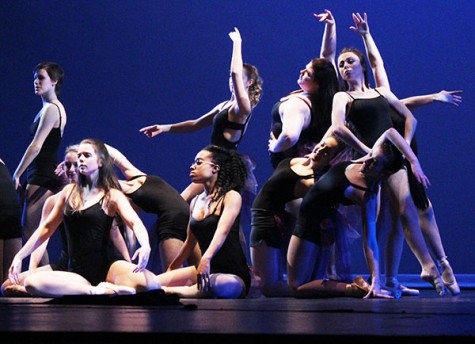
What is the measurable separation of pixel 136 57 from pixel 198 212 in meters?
2.59

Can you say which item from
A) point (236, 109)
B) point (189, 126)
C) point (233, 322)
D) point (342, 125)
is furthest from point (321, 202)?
point (233, 322)

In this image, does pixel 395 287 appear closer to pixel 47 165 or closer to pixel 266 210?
pixel 266 210

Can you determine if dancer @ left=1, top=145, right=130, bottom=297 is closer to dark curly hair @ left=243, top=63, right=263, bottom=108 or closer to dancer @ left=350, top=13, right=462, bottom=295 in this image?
dark curly hair @ left=243, top=63, right=263, bottom=108

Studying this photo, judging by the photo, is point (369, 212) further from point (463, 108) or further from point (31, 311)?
point (463, 108)

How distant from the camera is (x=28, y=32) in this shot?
7.37m

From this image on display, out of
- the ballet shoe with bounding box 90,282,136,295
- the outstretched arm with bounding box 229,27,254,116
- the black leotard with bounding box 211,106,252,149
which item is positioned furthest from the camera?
the black leotard with bounding box 211,106,252,149

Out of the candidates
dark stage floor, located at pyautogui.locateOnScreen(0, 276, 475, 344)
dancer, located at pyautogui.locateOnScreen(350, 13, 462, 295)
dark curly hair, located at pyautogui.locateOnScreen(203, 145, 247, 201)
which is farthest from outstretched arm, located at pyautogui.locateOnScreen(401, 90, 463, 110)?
dark stage floor, located at pyautogui.locateOnScreen(0, 276, 475, 344)

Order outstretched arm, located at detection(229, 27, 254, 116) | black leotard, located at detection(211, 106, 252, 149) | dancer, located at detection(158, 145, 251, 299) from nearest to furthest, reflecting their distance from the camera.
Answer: dancer, located at detection(158, 145, 251, 299) → outstretched arm, located at detection(229, 27, 254, 116) → black leotard, located at detection(211, 106, 252, 149)

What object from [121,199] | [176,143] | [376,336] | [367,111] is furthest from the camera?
[176,143]

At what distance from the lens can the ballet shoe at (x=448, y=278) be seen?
4.83m

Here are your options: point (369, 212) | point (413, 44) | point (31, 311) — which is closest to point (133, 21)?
point (413, 44)

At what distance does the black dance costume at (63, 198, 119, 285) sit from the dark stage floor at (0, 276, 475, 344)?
59 cm

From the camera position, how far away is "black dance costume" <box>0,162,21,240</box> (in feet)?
Result: 17.9

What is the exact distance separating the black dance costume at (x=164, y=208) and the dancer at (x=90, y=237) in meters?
0.53
